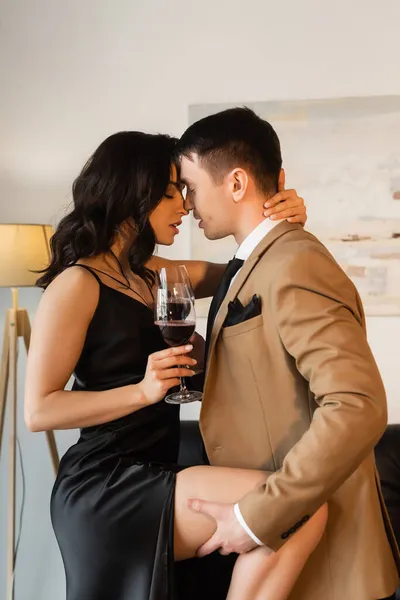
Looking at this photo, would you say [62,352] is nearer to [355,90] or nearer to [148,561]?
[148,561]

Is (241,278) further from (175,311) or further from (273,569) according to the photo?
(273,569)

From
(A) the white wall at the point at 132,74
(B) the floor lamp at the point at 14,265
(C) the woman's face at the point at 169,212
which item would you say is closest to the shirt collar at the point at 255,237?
(C) the woman's face at the point at 169,212

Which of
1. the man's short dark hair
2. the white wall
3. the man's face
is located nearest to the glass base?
the man's face

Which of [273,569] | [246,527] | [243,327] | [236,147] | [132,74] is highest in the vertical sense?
[132,74]

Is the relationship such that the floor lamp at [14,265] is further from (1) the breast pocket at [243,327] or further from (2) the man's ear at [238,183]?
(1) the breast pocket at [243,327]

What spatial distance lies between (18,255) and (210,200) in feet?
3.72

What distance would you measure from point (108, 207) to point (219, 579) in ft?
3.27

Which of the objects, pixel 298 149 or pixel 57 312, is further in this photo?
pixel 298 149

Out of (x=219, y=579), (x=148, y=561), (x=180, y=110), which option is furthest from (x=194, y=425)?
(x=180, y=110)

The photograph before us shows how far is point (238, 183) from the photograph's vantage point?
5.16 ft

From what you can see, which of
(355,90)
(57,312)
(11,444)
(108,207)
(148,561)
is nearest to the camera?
(148,561)

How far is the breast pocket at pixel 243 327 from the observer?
1360 millimetres

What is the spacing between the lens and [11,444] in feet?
8.34

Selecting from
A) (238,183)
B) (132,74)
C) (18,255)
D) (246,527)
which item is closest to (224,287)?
(238,183)
